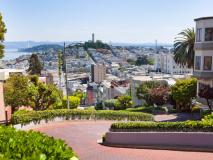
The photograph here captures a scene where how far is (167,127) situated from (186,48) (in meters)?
20.6

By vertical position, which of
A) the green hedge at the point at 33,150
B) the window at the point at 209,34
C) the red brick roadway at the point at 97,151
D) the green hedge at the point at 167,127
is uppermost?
the window at the point at 209,34

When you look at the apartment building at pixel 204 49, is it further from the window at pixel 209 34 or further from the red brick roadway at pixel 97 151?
the red brick roadway at pixel 97 151

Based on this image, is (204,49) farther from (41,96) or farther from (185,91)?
(41,96)

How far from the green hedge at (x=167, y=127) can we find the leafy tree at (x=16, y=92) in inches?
465

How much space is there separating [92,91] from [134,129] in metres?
114

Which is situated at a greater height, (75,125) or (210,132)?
(210,132)

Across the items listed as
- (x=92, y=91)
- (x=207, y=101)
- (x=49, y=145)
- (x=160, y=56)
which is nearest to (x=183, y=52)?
(x=207, y=101)

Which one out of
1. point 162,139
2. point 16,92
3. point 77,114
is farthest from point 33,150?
point 16,92

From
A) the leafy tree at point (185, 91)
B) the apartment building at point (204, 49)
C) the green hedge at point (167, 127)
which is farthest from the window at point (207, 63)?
the green hedge at point (167, 127)

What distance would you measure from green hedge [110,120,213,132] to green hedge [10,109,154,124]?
6928 millimetres

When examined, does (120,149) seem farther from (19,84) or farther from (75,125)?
(19,84)

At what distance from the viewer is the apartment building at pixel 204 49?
2038cm

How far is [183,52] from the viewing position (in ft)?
102

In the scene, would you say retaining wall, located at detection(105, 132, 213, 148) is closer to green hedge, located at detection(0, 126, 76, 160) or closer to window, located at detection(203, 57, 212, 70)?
green hedge, located at detection(0, 126, 76, 160)
